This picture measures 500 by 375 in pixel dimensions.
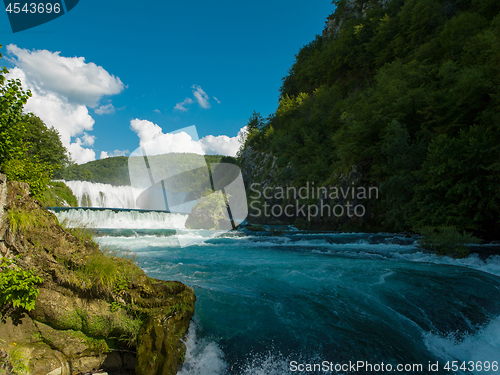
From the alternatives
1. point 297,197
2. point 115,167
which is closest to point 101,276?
point 297,197

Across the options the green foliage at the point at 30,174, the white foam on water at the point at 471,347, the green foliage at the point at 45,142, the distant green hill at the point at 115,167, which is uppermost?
the distant green hill at the point at 115,167

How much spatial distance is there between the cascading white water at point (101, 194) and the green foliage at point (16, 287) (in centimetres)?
3531

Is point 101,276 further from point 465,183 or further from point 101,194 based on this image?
point 101,194

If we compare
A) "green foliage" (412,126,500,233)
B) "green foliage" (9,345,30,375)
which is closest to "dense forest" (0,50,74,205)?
"green foliage" (9,345,30,375)

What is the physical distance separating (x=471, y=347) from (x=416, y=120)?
15.9 m

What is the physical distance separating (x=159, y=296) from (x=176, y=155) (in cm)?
9735

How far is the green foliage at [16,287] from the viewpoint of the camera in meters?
3.10

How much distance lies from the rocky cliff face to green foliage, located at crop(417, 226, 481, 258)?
11198 millimetres

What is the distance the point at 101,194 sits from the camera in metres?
36.1

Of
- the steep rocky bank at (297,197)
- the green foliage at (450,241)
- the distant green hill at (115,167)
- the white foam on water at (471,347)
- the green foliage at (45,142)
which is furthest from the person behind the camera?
the distant green hill at (115,167)

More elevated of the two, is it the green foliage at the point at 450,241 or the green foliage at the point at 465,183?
the green foliage at the point at 465,183

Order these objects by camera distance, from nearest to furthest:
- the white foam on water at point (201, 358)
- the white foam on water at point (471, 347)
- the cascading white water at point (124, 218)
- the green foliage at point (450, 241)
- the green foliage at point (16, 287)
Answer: the green foliage at point (16, 287)
the white foam on water at point (201, 358)
the white foam on water at point (471, 347)
the green foliage at point (450, 241)
the cascading white water at point (124, 218)

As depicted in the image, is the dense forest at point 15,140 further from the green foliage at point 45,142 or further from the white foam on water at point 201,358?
the green foliage at point 45,142

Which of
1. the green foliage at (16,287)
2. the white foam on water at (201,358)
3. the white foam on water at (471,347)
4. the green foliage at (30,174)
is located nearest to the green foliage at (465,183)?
the white foam on water at (471,347)
